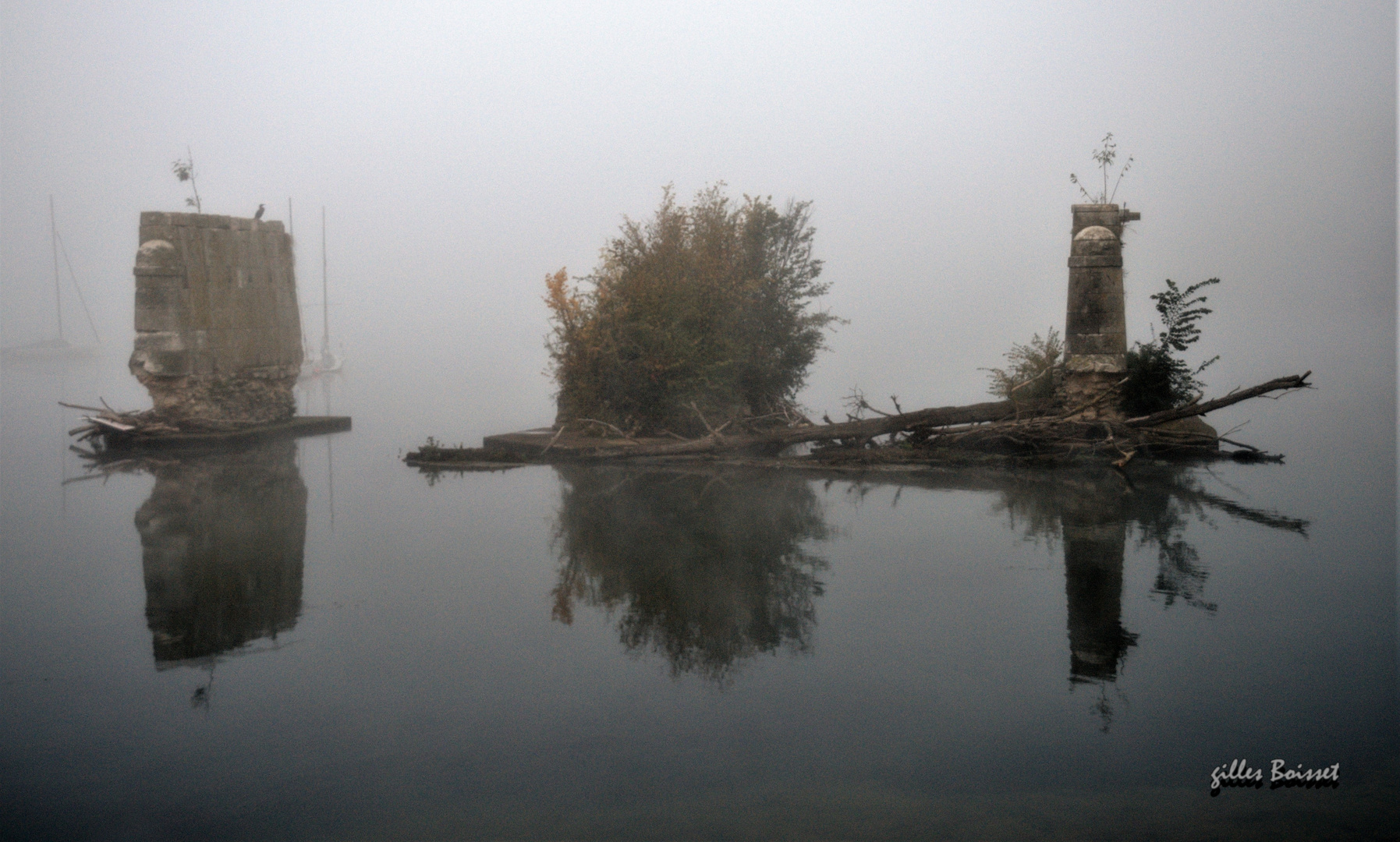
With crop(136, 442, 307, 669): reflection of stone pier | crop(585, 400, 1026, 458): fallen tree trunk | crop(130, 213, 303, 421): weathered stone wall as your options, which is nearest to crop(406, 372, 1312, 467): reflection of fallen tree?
crop(585, 400, 1026, 458): fallen tree trunk

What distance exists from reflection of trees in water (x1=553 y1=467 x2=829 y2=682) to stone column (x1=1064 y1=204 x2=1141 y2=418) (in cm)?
488

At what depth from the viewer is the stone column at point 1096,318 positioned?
589 inches

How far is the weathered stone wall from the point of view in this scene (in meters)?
17.1

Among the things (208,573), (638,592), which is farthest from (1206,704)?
(208,573)

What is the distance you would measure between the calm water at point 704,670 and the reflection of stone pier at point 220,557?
0.18 feet

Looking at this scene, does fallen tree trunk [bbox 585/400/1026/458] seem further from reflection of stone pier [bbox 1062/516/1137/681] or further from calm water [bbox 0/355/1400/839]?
reflection of stone pier [bbox 1062/516/1137/681]

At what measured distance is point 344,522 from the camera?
10711 mm

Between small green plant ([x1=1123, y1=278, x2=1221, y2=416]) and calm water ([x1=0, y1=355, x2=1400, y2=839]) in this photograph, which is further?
small green plant ([x1=1123, y1=278, x2=1221, y2=416])

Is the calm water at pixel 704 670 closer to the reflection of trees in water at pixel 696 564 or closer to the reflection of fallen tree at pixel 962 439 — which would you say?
the reflection of trees in water at pixel 696 564

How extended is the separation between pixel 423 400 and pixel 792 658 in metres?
22.9

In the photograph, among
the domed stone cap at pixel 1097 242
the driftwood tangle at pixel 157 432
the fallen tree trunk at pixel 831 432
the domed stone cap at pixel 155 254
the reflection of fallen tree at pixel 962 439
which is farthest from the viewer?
the driftwood tangle at pixel 157 432

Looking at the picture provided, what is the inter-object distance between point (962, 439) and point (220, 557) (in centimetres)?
960

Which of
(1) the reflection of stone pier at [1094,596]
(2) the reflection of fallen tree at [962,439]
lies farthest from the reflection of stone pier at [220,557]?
(1) the reflection of stone pier at [1094,596]

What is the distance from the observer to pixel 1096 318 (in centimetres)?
1507
